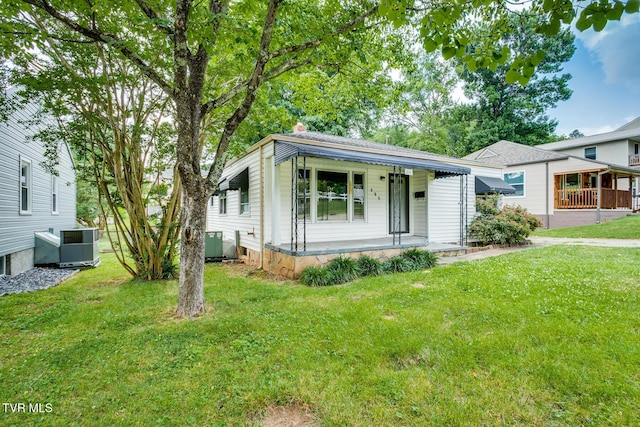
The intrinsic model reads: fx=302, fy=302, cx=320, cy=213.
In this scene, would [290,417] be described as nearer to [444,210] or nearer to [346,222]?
[346,222]

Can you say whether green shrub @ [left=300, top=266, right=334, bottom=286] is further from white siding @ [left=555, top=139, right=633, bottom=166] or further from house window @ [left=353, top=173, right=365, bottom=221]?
white siding @ [left=555, top=139, right=633, bottom=166]

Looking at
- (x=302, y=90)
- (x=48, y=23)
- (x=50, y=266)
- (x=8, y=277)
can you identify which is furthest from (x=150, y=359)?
(x=50, y=266)

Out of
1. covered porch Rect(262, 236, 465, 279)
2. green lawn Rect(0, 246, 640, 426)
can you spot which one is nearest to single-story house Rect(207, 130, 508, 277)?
covered porch Rect(262, 236, 465, 279)

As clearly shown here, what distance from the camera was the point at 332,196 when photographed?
8.97 metres

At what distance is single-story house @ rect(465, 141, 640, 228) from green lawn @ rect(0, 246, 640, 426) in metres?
14.0

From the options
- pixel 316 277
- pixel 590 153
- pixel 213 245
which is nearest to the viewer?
pixel 316 277

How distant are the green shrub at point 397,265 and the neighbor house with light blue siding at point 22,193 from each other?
8153 mm

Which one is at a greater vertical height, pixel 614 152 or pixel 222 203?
pixel 614 152

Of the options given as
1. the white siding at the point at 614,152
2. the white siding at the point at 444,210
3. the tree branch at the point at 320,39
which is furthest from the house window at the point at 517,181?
the tree branch at the point at 320,39

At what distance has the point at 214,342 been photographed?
3.60 m

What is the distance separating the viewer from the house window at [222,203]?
503 inches

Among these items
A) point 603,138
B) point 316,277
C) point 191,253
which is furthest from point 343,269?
point 603,138

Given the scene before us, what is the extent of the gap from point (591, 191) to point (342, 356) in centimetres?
1998

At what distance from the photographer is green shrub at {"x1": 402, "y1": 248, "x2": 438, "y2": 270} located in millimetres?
7768
